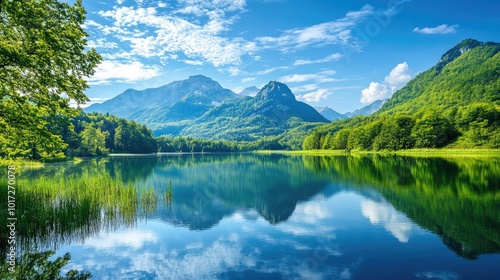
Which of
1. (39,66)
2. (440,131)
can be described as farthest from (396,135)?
(39,66)

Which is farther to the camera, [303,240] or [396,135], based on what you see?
[396,135]

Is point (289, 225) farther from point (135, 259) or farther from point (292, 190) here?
point (292, 190)

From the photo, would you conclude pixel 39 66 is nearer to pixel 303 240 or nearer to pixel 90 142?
pixel 303 240

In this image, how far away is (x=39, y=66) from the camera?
1658 centimetres

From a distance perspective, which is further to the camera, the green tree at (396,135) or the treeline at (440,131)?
the green tree at (396,135)

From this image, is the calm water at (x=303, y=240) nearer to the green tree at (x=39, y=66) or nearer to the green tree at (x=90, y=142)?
the green tree at (x=39, y=66)

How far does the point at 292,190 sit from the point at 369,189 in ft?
29.2

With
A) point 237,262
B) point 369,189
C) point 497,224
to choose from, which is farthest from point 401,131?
point 237,262

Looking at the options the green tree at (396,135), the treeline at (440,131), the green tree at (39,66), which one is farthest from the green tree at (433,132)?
the green tree at (39,66)

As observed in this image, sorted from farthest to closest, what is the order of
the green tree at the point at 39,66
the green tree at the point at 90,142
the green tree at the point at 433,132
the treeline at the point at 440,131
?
the green tree at the point at 90,142 < the green tree at the point at 433,132 < the treeline at the point at 440,131 < the green tree at the point at 39,66

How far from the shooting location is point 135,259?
1509 cm

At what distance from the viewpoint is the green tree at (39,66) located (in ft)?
51.8

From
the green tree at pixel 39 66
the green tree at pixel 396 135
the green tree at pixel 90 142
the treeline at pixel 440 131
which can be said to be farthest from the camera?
the green tree at pixel 396 135

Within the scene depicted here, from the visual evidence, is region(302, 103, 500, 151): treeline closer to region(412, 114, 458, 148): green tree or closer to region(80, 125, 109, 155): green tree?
region(412, 114, 458, 148): green tree
